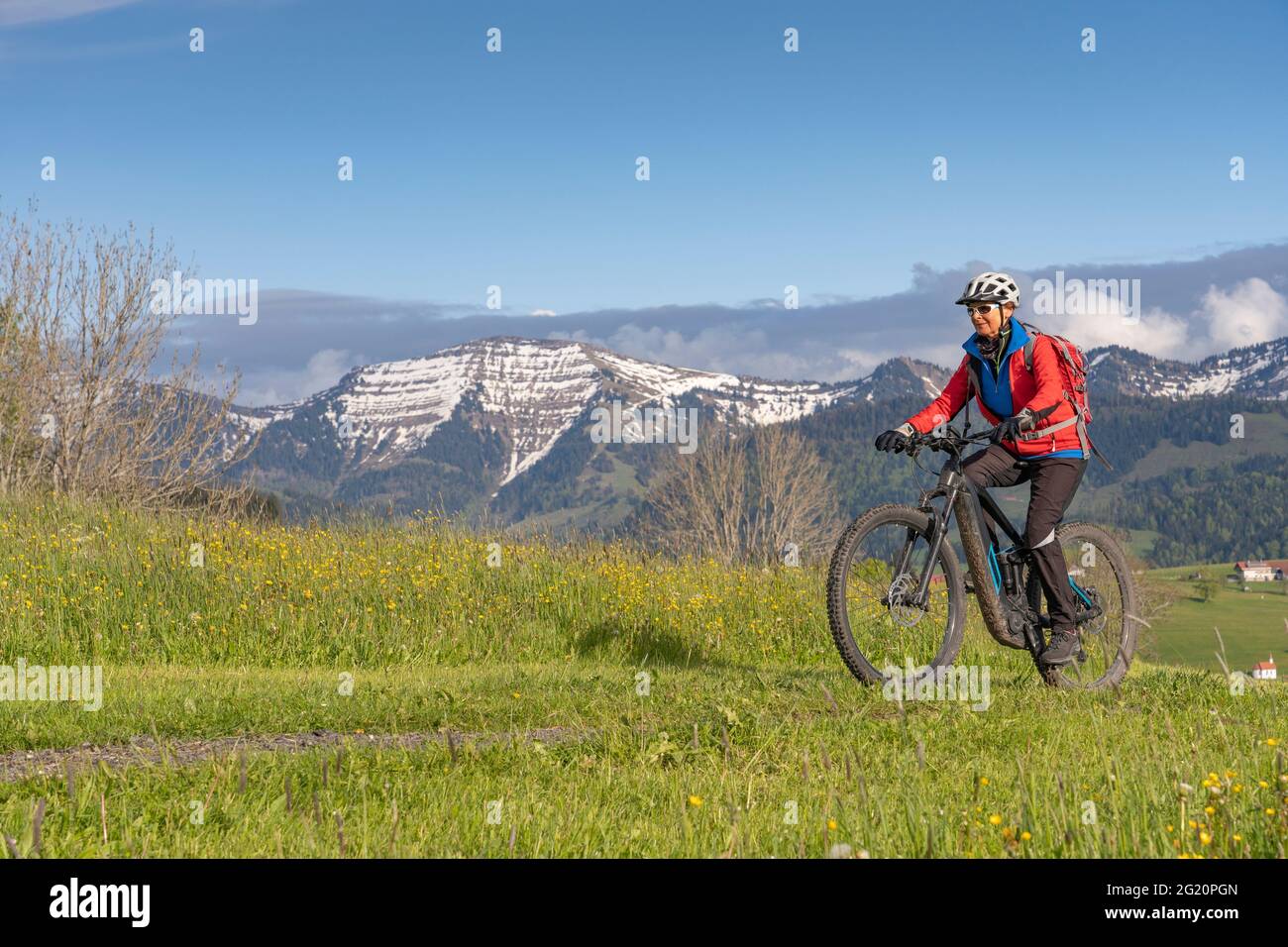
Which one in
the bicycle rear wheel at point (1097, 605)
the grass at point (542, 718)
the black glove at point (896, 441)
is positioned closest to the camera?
the grass at point (542, 718)

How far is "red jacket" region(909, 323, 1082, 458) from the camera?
26.9ft

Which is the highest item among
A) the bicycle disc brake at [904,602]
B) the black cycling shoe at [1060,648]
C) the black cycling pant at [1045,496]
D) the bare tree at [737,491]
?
the black cycling pant at [1045,496]

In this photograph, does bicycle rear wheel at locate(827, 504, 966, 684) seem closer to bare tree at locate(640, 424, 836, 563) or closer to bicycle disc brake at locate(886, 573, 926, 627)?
bicycle disc brake at locate(886, 573, 926, 627)

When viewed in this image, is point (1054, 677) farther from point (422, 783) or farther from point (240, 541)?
point (240, 541)

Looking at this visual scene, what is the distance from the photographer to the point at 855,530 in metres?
7.95

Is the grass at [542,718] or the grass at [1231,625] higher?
the grass at [542,718]

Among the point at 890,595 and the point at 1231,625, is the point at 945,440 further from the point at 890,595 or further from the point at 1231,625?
the point at 1231,625

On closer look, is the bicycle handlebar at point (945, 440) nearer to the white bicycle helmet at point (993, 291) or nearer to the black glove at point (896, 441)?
the black glove at point (896, 441)

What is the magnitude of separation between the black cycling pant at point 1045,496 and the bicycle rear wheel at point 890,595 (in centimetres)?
59

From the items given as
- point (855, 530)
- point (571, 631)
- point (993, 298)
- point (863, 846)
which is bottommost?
point (571, 631)

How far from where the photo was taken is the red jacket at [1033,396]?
8.19 meters

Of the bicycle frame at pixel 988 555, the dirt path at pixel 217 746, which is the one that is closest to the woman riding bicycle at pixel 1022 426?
the bicycle frame at pixel 988 555

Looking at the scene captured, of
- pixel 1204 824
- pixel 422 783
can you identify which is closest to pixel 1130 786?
pixel 1204 824
